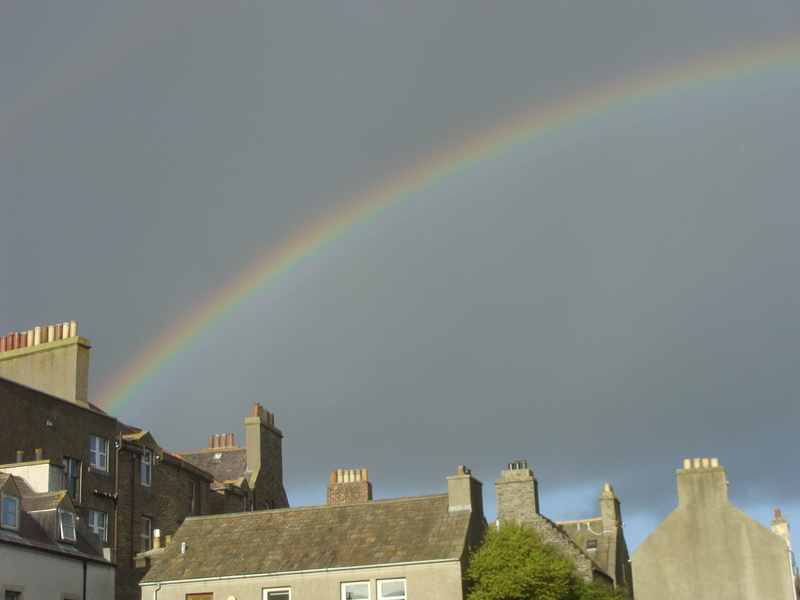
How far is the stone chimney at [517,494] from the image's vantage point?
39.0 metres

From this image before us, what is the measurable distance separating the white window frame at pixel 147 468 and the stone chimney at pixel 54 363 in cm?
359

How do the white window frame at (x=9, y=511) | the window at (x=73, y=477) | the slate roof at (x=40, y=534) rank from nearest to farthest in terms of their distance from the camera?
the white window frame at (x=9, y=511), the slate roof at (x=40, y=534), the window at (x=73, y=477)

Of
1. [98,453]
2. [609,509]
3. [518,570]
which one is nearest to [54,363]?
[98,453]

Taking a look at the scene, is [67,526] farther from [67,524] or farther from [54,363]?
[54,363]

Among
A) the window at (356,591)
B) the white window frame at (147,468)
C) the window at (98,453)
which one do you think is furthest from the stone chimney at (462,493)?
the white window frame at (147,468)

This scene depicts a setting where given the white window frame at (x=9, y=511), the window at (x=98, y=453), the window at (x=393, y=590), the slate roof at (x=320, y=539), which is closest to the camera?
the white window frame at (x=9, y=511)

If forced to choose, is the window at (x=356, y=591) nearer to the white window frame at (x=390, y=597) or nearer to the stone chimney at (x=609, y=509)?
the white window frame at (x=390, y=597)

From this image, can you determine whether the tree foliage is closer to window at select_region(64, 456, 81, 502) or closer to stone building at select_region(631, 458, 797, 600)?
stone building at select_region(631, 458, 797, 600)

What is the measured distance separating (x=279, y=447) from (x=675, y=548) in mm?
25191

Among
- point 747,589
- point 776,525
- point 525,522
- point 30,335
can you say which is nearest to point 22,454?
point 30,335

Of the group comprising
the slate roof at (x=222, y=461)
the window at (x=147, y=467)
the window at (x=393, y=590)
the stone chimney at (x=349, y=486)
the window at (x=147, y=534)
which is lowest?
the window at (x=393, y=590)

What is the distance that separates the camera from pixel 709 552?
115 feet

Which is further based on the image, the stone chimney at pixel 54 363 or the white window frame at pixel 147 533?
the white window frame at pixel 147 533

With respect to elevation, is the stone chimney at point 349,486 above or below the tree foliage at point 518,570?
above
